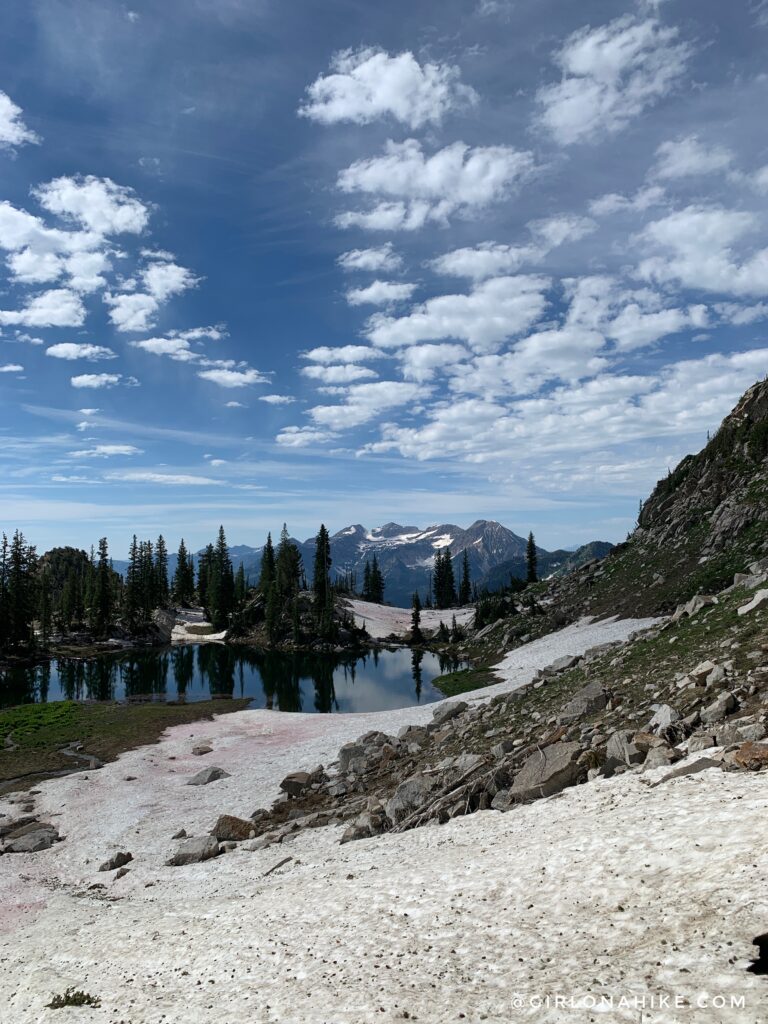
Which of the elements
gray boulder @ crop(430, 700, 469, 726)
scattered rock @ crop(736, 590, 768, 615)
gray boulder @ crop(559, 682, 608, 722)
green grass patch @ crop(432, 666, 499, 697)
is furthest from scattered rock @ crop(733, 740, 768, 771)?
green grass patch @ crop(432, 666, 499, 697)

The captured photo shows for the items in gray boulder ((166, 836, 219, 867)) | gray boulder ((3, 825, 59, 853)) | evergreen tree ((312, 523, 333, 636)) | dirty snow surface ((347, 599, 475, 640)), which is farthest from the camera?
dirty snow surface ((347, 599, 475, 640))

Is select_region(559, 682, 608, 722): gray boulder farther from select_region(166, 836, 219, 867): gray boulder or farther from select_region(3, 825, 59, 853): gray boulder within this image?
select_region(3, 825, 59, 853): gray boulder

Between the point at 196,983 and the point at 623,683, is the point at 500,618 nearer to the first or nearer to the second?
the point at 623,683

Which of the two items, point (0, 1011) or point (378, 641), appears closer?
point (0, 1011)

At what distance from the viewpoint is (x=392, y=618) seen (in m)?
149

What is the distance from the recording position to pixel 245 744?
47312 millimetres

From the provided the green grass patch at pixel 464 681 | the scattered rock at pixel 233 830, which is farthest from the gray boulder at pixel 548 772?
the green grass patch at pixel 464 681

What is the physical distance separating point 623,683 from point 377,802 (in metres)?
13.3

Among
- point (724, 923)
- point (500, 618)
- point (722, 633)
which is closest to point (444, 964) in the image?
point (724, 923)

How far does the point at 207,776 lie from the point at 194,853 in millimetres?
13723

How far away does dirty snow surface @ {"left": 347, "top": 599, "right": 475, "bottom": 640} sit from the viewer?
134 meters

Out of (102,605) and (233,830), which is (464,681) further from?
(102,605)

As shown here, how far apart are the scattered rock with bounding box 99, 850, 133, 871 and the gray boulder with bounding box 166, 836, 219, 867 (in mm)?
2182

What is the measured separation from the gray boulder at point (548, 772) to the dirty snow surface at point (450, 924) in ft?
3.48
